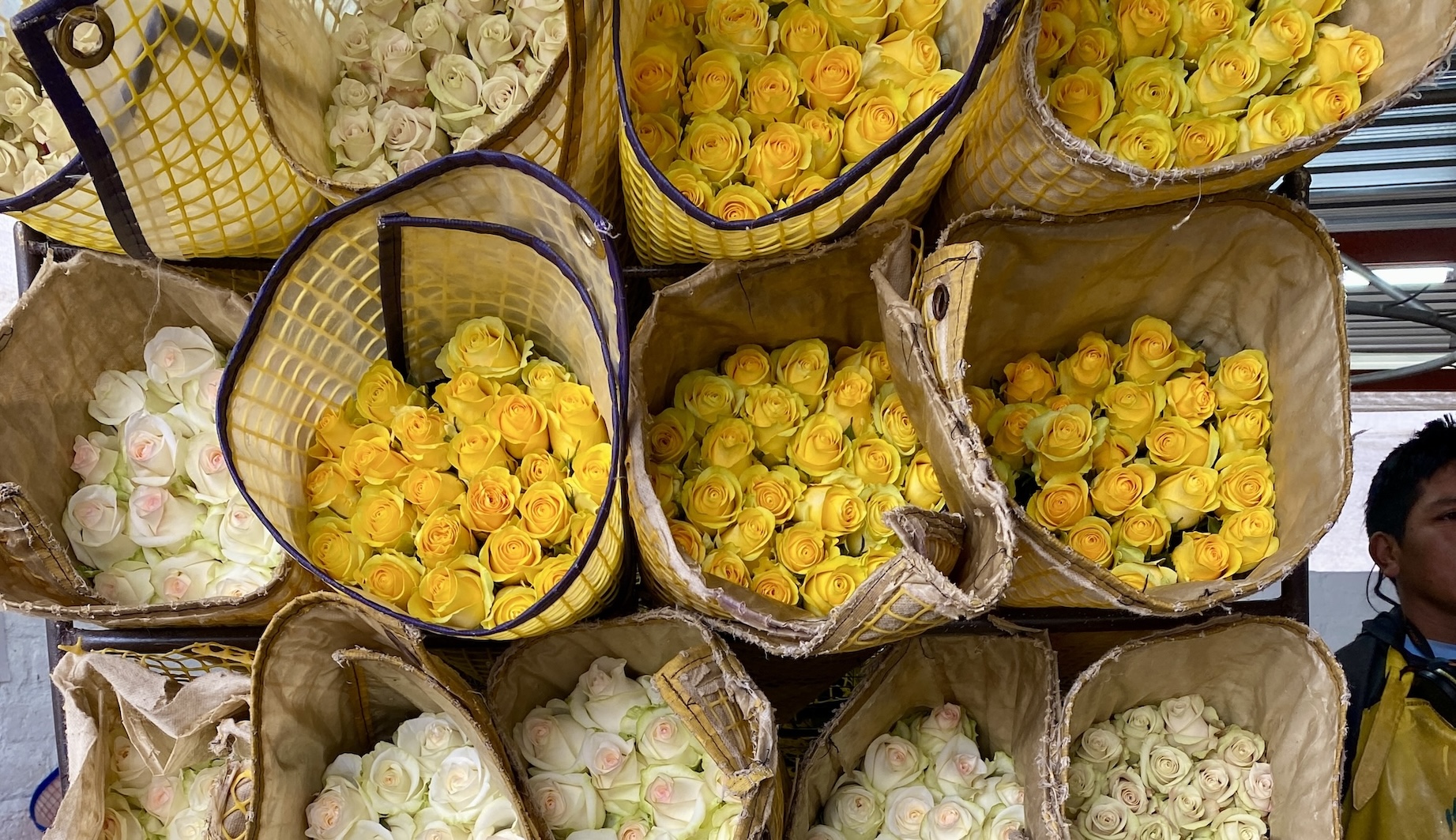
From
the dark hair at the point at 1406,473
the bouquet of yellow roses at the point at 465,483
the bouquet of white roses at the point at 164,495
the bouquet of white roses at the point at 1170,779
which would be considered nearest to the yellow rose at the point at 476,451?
the bouquet of yellow roses at the point at 465,483

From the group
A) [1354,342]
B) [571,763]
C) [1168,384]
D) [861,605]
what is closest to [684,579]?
[861,605]

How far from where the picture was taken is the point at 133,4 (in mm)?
698

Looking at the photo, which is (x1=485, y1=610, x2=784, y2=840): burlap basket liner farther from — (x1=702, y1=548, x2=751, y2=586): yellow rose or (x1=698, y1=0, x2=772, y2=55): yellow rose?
(x1=698, y1=0, x2=772, y2=55): yellow rose

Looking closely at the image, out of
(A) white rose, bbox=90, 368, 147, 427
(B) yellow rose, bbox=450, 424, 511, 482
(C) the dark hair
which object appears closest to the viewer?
(B) yellow rose, bbox=450, 424, 511, 482

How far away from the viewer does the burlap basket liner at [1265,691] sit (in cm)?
80

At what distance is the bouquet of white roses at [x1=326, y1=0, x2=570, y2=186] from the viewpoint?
88cm

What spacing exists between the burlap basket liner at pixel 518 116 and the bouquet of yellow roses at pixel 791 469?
0.80ft

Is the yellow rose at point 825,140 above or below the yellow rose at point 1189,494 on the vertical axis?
above

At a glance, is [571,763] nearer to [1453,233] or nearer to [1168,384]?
[1168,384]

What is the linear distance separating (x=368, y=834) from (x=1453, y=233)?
2.10 meters

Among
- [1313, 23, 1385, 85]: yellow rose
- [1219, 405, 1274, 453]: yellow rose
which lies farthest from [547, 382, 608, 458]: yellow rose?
[1313, 23, 1385, 85]: yellow rose

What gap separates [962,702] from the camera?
93 centimetres

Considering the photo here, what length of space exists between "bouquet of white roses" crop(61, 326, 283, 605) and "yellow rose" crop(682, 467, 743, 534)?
1.42ft

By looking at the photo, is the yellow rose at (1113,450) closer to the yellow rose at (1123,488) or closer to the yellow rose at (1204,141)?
the yellow rose at (1123,488)
